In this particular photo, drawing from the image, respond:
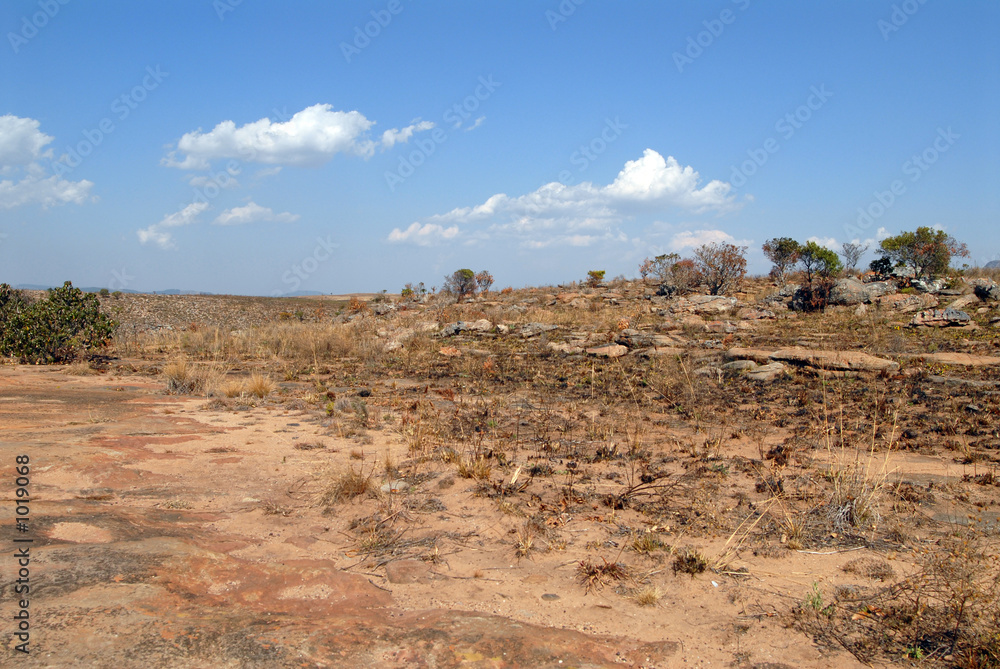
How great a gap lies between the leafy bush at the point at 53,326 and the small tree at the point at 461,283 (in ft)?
53.3

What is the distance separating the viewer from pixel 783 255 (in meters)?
26.0

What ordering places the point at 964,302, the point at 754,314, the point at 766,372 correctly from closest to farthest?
the point at 766,372 → the point at 964,302 → the point at 754,314

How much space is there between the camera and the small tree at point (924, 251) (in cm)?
2173

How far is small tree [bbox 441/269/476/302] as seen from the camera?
94.4ft

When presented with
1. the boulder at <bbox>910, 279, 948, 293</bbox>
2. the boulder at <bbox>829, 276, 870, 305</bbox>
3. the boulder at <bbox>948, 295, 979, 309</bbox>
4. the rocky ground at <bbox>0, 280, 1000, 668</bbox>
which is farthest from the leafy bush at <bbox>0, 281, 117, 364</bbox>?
the boulder at <bbox>910, 279, 948, 293</bbox>

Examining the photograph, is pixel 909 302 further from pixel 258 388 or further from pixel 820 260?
pixel 258 388

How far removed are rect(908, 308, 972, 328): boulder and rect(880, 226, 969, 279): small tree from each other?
23.1ft

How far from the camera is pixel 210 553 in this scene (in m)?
3.85

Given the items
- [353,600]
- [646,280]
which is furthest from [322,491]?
[646,280]

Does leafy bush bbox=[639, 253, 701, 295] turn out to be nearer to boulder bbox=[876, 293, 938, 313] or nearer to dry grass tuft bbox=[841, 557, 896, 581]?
boulder bbox=[876, 293, 938, 313]

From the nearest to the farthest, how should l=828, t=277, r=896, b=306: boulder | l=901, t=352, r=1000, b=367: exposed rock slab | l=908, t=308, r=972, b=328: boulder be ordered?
l=901, t=352, r=1000, b=367: exposed rock slab < l=908, t=308, r=972, b=328: boulder < l=828, t=277, r=896, b=306: boulder

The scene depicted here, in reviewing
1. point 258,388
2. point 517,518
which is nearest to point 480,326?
point 258,388

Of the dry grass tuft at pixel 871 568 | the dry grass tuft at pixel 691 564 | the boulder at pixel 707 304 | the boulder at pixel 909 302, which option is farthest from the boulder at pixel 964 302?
the dry grass tuft at pixel 691 564

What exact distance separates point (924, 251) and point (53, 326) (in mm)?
27331
